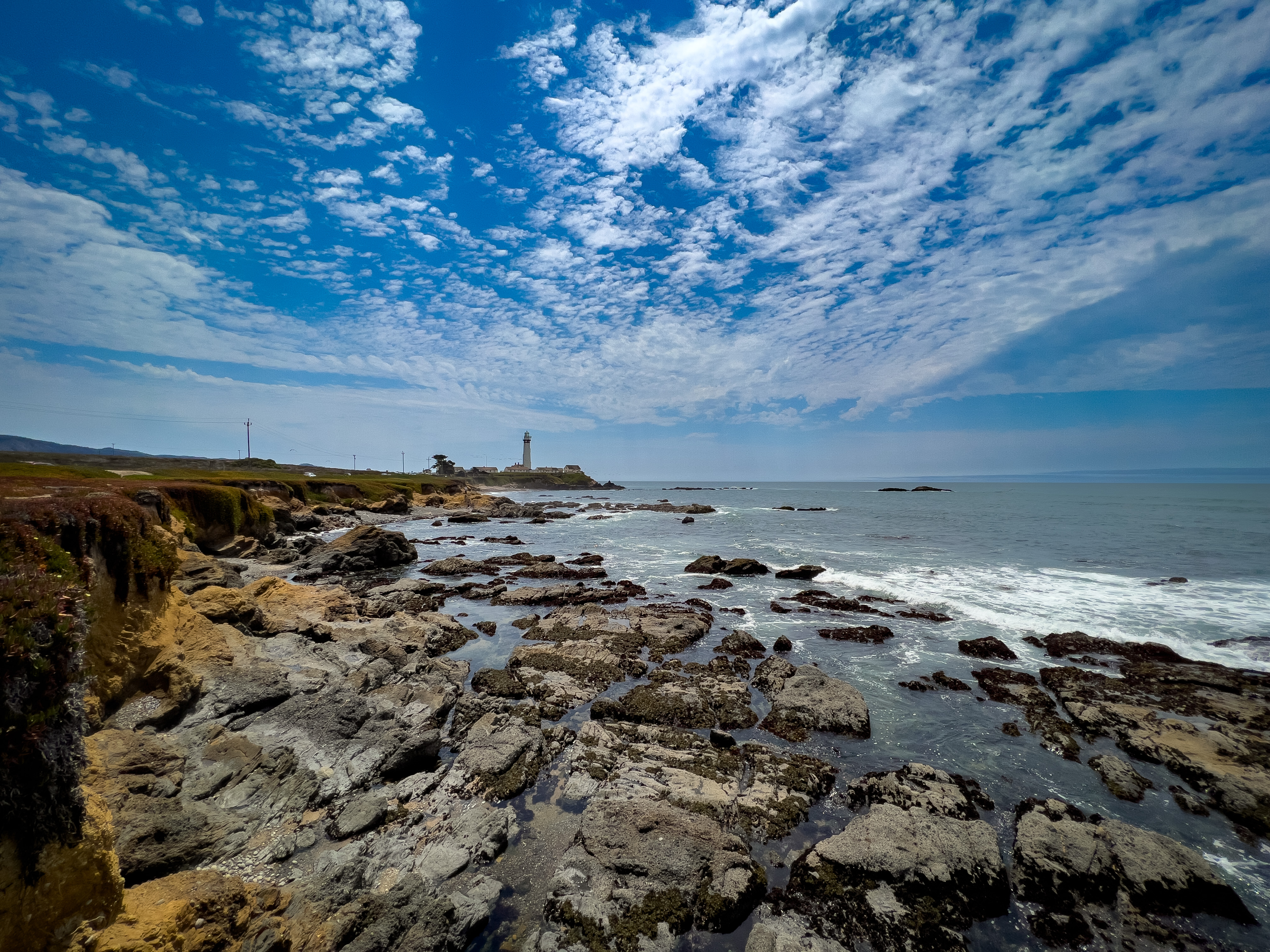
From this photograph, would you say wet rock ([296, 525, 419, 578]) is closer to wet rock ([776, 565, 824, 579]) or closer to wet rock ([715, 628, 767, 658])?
wet rock ([715, 628, 767, 658])

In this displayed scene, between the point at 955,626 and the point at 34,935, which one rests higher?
the point at 34,935

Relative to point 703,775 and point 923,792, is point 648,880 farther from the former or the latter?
point 923,792

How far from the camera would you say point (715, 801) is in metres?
8.17

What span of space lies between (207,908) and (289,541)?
122 feet

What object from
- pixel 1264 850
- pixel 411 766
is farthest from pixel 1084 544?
pixel 411 766

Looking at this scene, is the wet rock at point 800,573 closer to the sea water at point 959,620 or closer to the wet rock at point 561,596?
the sea water at point 959,620

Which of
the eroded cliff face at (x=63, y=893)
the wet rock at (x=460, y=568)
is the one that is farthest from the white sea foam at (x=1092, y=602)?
the eroded cliff face at (x=63, y=893)

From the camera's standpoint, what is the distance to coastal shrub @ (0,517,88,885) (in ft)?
13.9

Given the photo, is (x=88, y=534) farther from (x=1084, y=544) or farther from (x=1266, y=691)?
(x=1084, y=544)

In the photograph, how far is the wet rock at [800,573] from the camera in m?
27.6

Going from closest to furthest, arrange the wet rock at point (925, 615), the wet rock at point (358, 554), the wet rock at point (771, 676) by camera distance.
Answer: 1. the wet rock at point (771, 676)
2. the wet rock at point (925, 615)
3. the wet rock at point (358, 554)

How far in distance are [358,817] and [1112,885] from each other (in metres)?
11.1

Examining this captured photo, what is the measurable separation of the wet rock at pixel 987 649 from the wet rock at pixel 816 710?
244 inches

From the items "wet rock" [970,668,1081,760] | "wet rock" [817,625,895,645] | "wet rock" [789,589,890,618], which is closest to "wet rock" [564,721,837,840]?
"wet rock" [970,668,1081,760]
